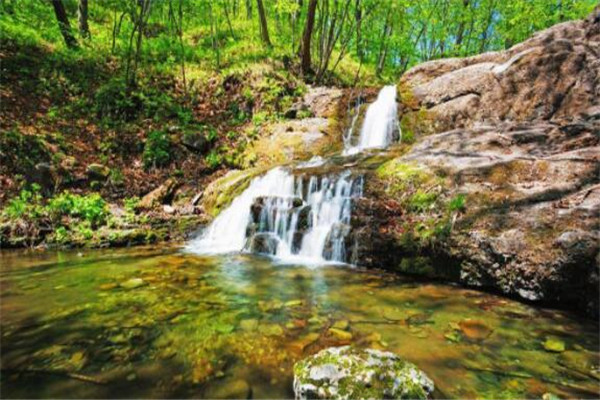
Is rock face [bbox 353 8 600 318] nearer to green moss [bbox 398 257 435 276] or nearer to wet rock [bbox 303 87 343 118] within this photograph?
green moss [bbox 398 257 435 276]

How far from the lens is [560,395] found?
2658mm

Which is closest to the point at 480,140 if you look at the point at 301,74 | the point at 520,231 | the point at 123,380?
the point at 520,231

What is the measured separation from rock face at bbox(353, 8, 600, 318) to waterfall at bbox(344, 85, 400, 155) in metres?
2.74

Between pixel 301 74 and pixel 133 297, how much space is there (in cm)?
1470

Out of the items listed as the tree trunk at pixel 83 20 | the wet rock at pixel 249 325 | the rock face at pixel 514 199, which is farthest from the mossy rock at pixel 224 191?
the tree trunk at pixel 83 20

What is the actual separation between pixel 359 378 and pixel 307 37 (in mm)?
15555

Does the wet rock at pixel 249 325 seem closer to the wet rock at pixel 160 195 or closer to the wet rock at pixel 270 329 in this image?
the wet rock at pixel 270 329

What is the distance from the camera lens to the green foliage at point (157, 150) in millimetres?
12234

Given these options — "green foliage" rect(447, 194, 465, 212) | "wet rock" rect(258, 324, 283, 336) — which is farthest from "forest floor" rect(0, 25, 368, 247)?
"green foliage" rect(447, 194, 465, 212)

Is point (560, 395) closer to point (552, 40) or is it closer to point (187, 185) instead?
point (187, 185)

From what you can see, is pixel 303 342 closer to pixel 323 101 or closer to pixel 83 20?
pixel 323 101

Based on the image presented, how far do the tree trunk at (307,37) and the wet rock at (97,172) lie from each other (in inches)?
380

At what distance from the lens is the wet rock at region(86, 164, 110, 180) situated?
35.4 feet

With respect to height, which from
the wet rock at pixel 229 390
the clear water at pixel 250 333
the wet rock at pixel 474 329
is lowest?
the wet rock at pixel 229 390
